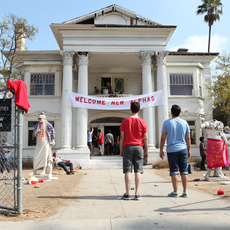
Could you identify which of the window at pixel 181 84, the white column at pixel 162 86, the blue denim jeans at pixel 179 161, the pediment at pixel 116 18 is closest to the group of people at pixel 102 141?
the white column at pixel 162 86

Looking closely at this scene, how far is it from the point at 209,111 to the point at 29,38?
15740 mm

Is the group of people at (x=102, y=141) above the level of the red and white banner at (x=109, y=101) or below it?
below

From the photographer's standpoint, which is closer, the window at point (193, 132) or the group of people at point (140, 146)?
the group of people at point (140, 146)

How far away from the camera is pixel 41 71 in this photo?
19.6m

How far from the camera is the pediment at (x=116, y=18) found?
1822 centimetres

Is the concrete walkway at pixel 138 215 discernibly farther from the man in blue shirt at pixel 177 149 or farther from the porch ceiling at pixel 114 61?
the porch ceiling at pixel 114 61

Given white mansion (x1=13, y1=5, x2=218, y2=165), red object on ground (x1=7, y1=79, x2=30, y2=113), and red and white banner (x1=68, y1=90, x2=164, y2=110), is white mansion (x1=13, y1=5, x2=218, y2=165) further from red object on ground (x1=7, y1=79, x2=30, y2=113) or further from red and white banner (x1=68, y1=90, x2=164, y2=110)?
red object on ground (x1=7, y1=79, x2=30, y2=113)

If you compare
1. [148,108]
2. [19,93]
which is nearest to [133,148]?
[19,93]

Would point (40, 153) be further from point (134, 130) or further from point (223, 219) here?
point (223, 219)

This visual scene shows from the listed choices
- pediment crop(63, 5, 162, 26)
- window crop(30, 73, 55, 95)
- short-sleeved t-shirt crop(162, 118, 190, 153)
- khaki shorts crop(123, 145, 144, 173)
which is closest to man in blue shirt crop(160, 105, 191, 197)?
short-sleeved t-shirt crop(162, 118, 190, 153)

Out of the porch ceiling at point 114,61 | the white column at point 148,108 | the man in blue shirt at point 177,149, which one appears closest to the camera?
the man in blue shirt at point 177,149

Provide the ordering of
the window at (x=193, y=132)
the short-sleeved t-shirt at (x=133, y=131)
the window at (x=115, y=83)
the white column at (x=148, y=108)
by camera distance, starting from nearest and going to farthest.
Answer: the short-sleeved t-shirt at (x=133, y=131), the white column at (x=148, y=108), the window at (x=193, y=132), the window at (x=115, y=83)

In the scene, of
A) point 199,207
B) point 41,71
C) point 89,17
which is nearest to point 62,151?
point 41,71

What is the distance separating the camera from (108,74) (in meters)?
21.5
